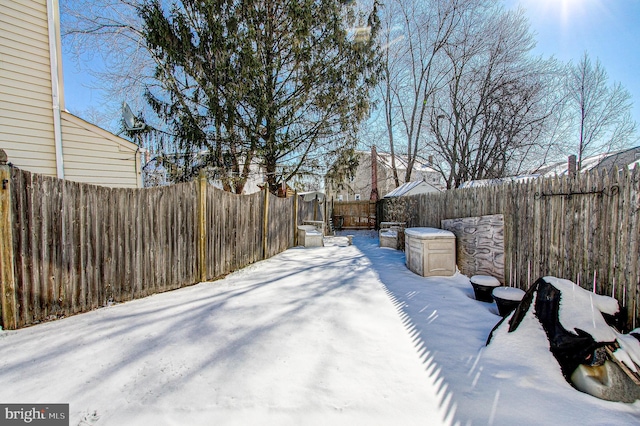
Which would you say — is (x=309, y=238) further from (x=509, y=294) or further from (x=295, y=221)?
(x=509, y=294)

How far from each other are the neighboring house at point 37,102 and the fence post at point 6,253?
3.11 metres

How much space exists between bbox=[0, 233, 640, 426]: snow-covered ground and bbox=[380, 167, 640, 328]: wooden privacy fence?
1161 mm

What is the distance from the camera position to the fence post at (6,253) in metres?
2.61

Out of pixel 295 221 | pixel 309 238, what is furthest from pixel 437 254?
pixel 295 221

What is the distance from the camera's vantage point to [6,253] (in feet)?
8.62

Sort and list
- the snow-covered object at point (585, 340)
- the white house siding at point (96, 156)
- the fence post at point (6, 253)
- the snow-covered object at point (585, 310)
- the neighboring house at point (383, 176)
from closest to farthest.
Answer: the snow-covered object at point (585, 340), the snow-covered object at point (585, 310), the fence post at point (6, 253), the white house siding at point (96, 156), the neighboring house at point (383, 176)

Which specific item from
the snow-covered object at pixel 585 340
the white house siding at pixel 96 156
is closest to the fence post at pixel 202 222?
the white house siding at pixel 96 156

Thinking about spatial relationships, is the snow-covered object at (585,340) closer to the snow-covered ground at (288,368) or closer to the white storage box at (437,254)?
the snow-covered ground at (288,368)

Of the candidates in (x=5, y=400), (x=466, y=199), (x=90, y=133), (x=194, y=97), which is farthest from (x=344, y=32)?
(x=5, y=400)

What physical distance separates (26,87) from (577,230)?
907cm

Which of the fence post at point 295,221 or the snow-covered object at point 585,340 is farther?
the fence post at point 295,221

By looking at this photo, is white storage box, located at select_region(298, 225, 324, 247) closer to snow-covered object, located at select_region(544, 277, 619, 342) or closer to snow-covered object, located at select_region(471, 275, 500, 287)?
snow-covered object, located at select_region(471, 275, 500, 287)

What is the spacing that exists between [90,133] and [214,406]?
6.44 metres

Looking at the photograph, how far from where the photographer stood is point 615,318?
258 cm
